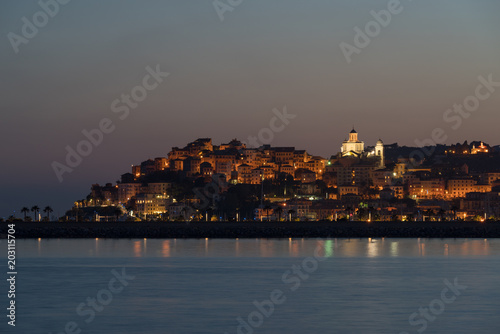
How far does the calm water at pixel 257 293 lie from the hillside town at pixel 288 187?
67.2m

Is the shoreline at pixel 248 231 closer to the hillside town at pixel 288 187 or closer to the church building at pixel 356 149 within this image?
the hillside town at pixel 288 187

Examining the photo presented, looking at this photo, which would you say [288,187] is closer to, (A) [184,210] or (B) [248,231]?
(A) [184,210]

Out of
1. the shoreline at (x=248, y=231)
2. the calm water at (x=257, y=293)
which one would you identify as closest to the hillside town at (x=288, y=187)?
the shoreline at (x=248, y=231)

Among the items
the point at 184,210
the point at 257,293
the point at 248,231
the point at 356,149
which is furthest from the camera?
the point at 356,149

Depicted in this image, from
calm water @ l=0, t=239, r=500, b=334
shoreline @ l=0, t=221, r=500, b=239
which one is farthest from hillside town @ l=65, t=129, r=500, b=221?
calm water @ l=0, t=239, r=500, b=334

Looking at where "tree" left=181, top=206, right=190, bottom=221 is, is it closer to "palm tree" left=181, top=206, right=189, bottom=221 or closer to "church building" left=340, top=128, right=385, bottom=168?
"palm tree" left=181, top=206, right=189, bottom=221

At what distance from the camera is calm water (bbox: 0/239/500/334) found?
21.5 metres

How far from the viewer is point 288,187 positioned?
5281 inches

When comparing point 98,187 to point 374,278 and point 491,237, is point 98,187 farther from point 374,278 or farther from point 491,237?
point 374,278

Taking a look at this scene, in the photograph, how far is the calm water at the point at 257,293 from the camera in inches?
845

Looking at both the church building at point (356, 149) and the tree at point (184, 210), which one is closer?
the tree at point (184, 210)

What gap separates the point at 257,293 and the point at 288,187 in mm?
106260

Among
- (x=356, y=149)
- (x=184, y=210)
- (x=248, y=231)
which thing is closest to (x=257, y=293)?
(x=248, y=231)

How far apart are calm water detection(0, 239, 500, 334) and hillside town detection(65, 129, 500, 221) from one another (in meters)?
67.2
